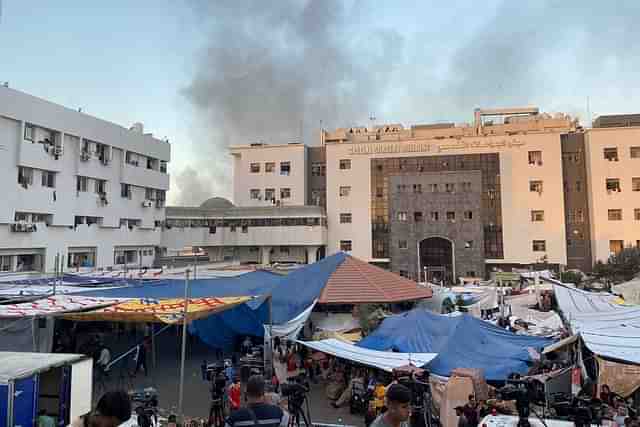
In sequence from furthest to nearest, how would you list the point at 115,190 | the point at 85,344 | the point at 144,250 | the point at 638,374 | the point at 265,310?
the point at 144,250, the point at 115,190, the point at 265,310, the point at 85,344, the point at 638,374

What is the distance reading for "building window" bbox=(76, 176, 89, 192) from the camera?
2675 centimetres

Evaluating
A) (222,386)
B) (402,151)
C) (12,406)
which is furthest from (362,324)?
(402,151)

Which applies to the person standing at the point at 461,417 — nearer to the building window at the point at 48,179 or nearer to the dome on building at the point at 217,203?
the building window at the point at 48,179

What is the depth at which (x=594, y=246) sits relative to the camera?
37.5 m

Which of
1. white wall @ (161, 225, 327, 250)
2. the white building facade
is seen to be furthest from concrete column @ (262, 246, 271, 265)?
the white building facade

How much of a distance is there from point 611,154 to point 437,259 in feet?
53.2

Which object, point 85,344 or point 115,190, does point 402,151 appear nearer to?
point 115,190

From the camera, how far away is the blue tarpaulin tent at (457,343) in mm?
9172

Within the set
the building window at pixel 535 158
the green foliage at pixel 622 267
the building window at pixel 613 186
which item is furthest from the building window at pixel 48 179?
the building window at pixel 613 186

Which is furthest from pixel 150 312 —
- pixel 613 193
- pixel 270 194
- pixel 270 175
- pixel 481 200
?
pixel 613 193

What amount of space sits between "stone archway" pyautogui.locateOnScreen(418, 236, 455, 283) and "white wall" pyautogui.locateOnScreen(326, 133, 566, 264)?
4375 millimetres

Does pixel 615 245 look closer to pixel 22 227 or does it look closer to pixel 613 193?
pixel 613 193

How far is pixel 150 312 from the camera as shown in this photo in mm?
9797

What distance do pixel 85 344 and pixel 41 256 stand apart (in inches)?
550
